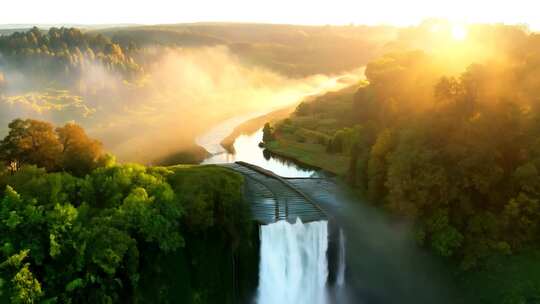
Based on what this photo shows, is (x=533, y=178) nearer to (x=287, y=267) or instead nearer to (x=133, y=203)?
(x=287, y=267)

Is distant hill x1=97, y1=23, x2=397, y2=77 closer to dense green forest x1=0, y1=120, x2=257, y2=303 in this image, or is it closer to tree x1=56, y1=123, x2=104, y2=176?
tree x1=56, y1=123, x2=104, y2=176

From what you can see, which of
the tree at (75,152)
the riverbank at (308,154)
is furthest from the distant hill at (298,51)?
the tree at (75,152)

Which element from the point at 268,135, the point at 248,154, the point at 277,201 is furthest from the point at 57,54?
the point at 277,201

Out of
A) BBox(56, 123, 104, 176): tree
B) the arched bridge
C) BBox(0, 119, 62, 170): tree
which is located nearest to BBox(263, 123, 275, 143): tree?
the arched bridge

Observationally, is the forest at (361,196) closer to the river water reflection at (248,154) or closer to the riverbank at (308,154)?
the riverbank at (308,154)

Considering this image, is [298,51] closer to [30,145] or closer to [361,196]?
[361,196]

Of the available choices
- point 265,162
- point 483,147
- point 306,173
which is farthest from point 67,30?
point 483,147
